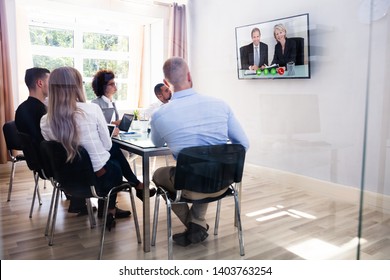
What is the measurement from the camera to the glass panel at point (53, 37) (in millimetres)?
2736

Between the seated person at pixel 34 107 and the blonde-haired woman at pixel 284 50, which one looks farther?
the blonde-haired woman at pixel 284 50

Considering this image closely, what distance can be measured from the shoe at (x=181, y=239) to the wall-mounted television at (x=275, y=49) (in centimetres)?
147

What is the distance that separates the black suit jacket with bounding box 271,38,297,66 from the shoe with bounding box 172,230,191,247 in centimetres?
154

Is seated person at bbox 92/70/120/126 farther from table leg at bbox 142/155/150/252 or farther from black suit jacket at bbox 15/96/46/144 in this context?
table leg at bbox 142/155/150/252

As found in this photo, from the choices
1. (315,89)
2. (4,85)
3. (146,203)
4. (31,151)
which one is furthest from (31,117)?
(315,89)

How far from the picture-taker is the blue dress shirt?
1741mm

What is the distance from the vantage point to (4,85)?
3184 mm

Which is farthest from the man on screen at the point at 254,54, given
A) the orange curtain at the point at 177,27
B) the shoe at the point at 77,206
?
the shoe at the point at 77,206

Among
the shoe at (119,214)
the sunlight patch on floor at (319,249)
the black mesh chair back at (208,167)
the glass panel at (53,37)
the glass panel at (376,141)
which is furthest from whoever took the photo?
the glass panel at (53,37)

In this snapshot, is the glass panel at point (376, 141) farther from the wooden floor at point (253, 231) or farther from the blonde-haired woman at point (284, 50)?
the blonde-haired woman at point (284, 50)

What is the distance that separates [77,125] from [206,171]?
0.73m

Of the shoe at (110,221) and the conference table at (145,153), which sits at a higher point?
the conference table at (145,153)

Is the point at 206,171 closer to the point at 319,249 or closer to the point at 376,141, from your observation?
the point at 319,249

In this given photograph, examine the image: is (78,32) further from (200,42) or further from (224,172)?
(224,172)
